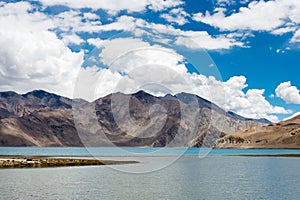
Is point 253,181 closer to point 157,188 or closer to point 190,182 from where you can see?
point 190,182

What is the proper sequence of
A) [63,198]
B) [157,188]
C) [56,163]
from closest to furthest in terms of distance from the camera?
[63,198], [157,188], [56,163]

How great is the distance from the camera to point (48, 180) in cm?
9062

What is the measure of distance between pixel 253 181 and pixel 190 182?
14999mm

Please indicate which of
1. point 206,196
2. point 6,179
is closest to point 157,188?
point 206,196

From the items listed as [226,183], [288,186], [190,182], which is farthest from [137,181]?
[288,186]

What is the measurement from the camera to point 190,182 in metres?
89.4

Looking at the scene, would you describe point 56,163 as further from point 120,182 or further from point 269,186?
point 269,186

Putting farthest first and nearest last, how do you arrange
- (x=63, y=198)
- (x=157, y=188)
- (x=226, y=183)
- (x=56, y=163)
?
(x=56, y=163)
(x=226, y=183)
(x=157, y=188)
(x=63, y=198)

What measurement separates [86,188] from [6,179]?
989 inches

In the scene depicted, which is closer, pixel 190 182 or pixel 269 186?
pixel 269 186

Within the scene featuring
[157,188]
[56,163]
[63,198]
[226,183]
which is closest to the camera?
[63,198]

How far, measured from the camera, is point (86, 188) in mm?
A: 77875

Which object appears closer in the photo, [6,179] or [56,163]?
[6,179]

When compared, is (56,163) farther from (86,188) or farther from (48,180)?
(86,188)
